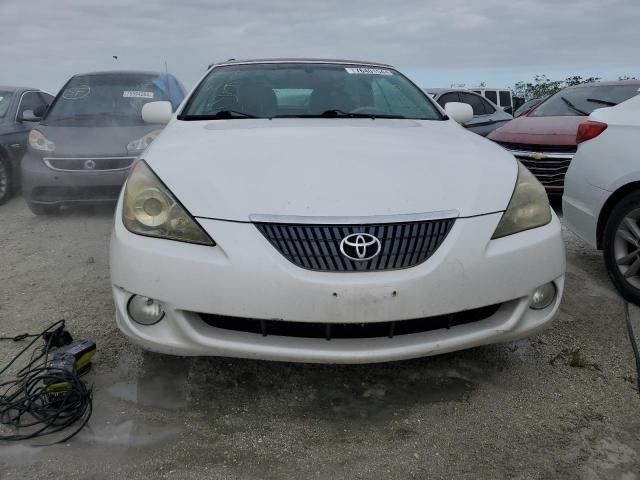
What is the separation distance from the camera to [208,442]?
1972mm

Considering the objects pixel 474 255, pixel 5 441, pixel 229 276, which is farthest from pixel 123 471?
pixel 474 255

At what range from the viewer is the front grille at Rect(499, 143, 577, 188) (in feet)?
Result: 18.3

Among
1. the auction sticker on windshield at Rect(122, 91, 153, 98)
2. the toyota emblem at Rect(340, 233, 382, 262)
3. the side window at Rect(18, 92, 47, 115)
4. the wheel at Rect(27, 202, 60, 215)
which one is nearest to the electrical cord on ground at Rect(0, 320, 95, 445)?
the toyota emblem at Rect(340, 233, 382, 262)

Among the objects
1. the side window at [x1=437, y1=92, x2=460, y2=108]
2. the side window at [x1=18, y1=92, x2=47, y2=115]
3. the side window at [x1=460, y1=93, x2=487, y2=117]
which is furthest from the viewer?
the side window at [x1=460, y1=93, x2=487, y2=117]

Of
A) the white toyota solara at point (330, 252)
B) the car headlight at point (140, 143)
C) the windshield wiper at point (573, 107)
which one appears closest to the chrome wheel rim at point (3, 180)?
the car headlight at point (140, 143)

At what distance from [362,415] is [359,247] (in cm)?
69

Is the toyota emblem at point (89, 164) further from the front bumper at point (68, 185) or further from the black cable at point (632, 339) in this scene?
the black cable at point (632, 339)

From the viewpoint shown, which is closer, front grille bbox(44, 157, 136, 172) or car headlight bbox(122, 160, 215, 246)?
car headlight bbox(122, 160, 215, 246)

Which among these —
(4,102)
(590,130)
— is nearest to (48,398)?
(590,130)

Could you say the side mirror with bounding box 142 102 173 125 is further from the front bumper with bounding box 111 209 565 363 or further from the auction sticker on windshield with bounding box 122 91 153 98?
the auction sticker on windshield with bounding box 122 91 153 98

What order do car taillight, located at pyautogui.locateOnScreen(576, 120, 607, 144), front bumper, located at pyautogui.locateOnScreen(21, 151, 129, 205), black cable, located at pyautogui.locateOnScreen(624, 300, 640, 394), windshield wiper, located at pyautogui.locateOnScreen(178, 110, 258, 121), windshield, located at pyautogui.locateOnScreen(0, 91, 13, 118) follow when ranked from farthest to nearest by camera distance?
windshield, located at pyautogui.locateOnScreen(0, 91, 13, 118)
front bumper, located at pyautogui.locateOnScreen(21, 151, 129, 205)
car taillight, located at pyautogui.locateOnScreen(576, 120, 607, 144)
windshield wiper, located at pyautogui.locateOnScreen(178, 110, 258, 121)
black cable, located at pyautogui.locateOnScreen(624, 300, 640, 394)

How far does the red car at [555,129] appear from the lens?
564 cm

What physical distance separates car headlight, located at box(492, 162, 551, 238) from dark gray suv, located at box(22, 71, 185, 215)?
154 inches

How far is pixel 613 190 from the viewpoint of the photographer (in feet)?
10.6
